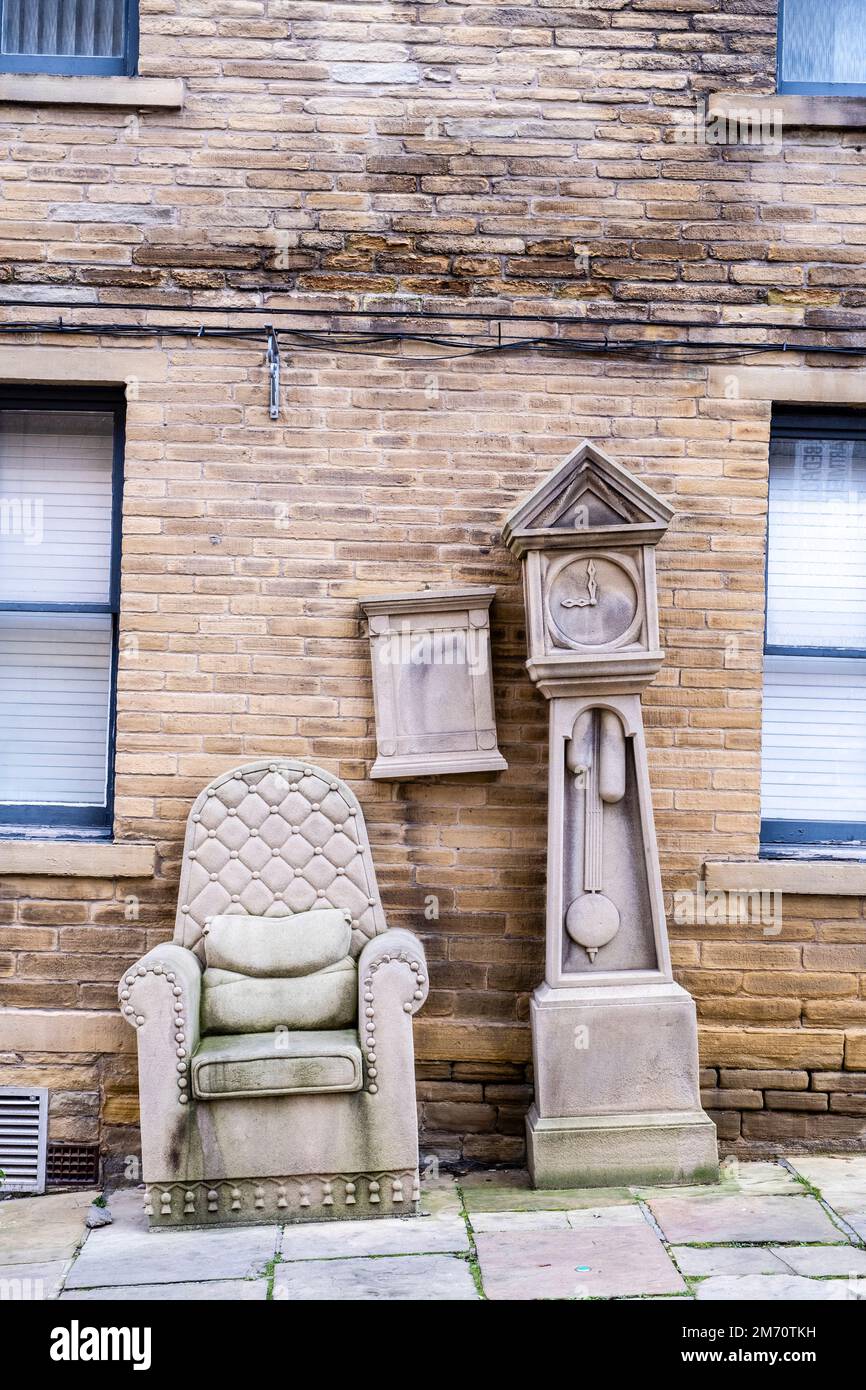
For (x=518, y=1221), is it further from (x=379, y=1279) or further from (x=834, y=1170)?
(x=834, y=1170)

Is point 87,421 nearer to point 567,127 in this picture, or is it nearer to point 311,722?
point 311,722

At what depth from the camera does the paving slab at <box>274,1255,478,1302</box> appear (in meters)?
3.27

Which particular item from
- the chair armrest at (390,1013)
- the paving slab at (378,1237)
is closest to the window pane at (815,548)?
the chair armrest at (390,1013)

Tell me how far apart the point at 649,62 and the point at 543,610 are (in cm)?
228

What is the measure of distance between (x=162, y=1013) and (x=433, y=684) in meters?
1.55

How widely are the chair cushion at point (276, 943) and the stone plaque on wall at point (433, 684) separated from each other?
24.6 inches

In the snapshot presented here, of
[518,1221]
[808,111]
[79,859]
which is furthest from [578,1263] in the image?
[808,111]

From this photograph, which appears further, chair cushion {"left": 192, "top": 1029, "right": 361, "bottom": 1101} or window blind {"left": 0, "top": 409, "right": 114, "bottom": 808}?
window blind {"left": 0, "top": 409, "right": 114, "bottom": 808}

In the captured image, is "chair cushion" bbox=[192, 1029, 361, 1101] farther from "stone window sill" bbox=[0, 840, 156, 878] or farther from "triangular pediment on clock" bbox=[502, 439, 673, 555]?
"triangular pediment on clock" bbox=[502, 439, 673, 555]

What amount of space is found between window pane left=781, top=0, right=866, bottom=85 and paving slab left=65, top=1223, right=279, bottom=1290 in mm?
4820

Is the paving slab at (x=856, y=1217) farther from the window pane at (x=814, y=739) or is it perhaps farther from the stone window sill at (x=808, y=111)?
the stone window sill at (x=808, y=111)

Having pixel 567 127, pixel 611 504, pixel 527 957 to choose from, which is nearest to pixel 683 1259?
pixel 527 957

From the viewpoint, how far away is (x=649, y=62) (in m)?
4.68

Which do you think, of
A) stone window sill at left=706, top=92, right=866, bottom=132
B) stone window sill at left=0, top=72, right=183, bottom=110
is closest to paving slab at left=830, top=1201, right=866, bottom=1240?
stone window sill at left=706, top=92, right=866, bottom=132
